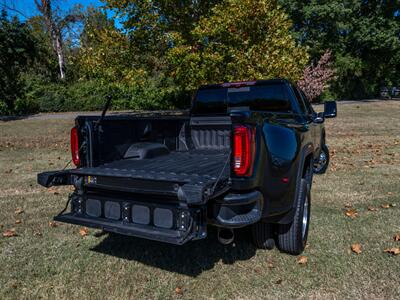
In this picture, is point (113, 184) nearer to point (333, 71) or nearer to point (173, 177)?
point (173, 177)

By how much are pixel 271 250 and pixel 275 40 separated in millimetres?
10599

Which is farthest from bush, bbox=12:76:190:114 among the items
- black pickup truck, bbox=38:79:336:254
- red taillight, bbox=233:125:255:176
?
red taillight, bbox=233:125:255:176

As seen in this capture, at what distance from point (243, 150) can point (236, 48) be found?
11.2 meters

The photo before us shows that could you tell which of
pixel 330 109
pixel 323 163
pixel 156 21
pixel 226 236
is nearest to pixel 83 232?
pixel 226 236

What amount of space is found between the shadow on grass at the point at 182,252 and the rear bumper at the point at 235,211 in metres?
0.92

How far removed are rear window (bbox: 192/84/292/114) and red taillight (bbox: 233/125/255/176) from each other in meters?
2.32

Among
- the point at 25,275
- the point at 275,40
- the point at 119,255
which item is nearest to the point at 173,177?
the point at 119,255

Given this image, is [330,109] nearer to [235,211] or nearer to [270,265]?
[270,265]

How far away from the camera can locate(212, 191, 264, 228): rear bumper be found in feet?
9.62

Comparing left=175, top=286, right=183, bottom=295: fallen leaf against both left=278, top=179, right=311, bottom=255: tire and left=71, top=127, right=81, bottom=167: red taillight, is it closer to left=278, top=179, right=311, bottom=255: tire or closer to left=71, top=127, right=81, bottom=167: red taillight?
left=278, top=179, right=311, bottom=255: tire

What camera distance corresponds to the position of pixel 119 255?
402 centimetres

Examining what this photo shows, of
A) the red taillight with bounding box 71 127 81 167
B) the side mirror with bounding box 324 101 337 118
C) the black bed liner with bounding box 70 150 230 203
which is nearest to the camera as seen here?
the black bed liner with bounding box 70 150 230 203

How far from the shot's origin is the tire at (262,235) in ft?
12.7

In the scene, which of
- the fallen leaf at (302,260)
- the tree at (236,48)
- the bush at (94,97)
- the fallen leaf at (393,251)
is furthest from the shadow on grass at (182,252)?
the bush at (94,97)
